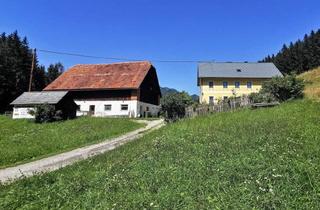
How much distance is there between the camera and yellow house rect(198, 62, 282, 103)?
2454 inches

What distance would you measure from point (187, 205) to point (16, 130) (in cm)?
3086

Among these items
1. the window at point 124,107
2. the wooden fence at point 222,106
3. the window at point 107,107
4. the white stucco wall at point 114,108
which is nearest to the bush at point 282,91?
the wooden fence at point 222,106

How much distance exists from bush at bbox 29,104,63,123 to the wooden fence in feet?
54.1

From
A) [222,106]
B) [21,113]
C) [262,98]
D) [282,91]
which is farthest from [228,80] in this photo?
[262,98]

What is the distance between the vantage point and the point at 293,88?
27250 mm

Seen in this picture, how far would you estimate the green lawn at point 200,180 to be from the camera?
24.5ft

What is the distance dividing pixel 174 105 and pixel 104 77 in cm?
2553

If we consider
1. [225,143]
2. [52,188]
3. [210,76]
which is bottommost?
Answer: [52,188]

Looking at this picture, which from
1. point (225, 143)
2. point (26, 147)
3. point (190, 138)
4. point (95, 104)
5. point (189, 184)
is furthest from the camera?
point (95, 104)

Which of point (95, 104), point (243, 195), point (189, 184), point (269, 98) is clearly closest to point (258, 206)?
point (243, 195)

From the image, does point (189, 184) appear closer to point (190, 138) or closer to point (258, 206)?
point (258, 206)

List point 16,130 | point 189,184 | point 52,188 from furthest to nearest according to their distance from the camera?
point 16,130, point 52,188, point 189,184

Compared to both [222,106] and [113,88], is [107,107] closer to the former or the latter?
[113,88]

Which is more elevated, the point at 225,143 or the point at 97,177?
the point at 225,143
